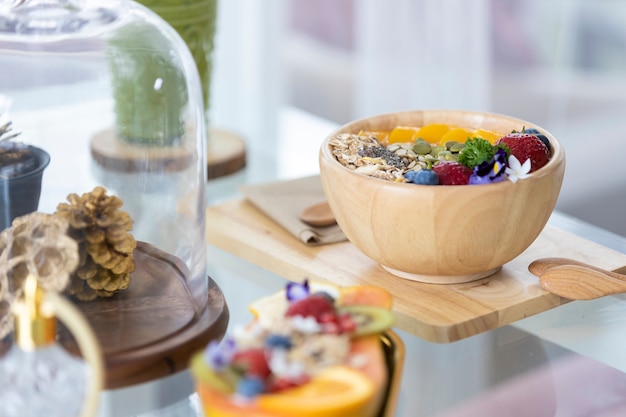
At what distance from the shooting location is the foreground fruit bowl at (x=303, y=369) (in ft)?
1.36

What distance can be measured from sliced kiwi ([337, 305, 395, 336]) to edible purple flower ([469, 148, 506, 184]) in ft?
0.48

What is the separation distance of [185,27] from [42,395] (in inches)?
19.0

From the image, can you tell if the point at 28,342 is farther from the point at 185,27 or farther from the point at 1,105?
the point at 185,27

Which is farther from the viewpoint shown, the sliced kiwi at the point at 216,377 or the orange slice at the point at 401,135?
the orange slice at the point at 401,135

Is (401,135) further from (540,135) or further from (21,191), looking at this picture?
(21,191)

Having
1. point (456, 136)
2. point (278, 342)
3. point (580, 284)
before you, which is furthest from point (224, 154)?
point (278, 342)

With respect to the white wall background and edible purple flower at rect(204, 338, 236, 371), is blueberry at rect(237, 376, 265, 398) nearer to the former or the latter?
edible purple flower at rect(204, 338, 236, 371)

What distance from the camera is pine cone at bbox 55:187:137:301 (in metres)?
0.59

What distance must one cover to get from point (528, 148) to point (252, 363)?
0.28 meters

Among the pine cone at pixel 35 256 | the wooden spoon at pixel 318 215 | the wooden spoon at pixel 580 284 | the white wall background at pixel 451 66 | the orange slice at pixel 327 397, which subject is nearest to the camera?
the orange slice at pixel 327 397

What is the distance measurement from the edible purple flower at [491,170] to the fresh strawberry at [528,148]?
0.02m

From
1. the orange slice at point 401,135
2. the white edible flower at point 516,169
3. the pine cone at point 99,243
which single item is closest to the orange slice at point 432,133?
the orange slice at point 401,135

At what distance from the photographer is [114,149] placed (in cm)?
74

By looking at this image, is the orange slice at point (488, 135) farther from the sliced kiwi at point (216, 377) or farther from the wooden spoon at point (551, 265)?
the sliced kiwi at point (216, 377)
